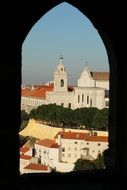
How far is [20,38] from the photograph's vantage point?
3.37 meters

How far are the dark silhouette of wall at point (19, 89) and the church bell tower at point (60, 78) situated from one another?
46.9 meters

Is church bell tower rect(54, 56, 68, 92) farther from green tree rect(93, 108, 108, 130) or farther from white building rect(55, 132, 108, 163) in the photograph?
white building rect(55, 132, 108, 163)

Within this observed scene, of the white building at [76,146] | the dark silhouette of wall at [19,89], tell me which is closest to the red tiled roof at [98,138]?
the white building at [76,146]

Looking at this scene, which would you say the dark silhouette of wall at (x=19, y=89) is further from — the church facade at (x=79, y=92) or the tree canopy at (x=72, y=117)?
the church facade at (x=79, y=92)

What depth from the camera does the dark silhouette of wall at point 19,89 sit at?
3.29 m

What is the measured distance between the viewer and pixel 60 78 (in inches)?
2096

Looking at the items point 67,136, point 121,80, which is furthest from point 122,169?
point 67,136

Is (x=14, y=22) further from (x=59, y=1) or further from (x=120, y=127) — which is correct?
(x=120, y=127)

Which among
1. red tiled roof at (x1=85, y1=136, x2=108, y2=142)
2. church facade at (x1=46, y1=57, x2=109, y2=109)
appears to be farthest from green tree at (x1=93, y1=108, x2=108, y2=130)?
church facade at (x1=46, y1=57, x2=109, y2=109)

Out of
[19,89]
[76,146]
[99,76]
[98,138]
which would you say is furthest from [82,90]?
[19,89]

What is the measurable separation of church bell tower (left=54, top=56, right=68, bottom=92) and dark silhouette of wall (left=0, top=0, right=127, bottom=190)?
46.9m

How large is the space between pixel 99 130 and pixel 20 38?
124ft

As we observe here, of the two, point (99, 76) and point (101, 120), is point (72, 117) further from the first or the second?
point (99, 76)

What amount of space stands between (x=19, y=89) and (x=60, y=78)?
164 ft
